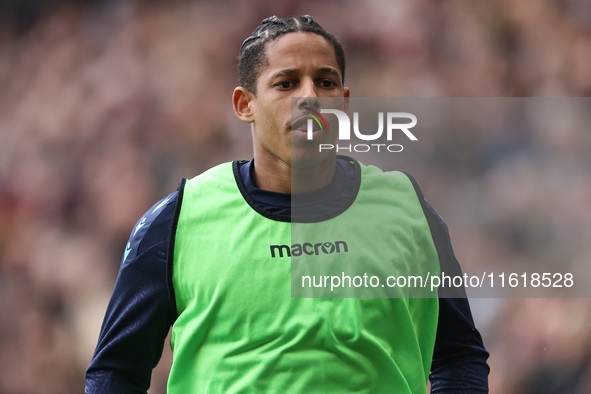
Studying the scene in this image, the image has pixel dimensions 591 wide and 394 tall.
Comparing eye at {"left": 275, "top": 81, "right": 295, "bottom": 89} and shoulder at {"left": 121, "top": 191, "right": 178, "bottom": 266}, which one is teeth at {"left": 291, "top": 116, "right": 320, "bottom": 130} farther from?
shoulder at {"left": 121, "top": 191, "right": 178, "bottom": 266}

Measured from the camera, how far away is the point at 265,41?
1.38 m

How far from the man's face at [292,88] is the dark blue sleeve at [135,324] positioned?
282 mm

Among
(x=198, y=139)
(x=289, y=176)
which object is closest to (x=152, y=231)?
(x=289, y=176)

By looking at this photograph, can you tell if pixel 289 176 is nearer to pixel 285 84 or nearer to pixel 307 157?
pixel 307 157

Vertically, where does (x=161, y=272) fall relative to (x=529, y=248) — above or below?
below

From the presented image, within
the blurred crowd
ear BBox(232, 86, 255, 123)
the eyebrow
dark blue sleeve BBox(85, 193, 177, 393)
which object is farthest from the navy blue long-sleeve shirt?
the blurred crowd

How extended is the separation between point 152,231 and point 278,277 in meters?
0.26

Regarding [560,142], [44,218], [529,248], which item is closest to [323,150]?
[529,248]

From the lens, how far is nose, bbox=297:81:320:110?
1.30 meters

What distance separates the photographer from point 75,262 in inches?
102

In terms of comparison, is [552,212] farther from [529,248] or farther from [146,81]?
[146,81]

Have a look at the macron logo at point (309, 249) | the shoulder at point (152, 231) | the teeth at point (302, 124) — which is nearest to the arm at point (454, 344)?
the macron logo at point (309, 249)

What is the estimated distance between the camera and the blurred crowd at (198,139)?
237 centimetres

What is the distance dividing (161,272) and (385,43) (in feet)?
5.25
